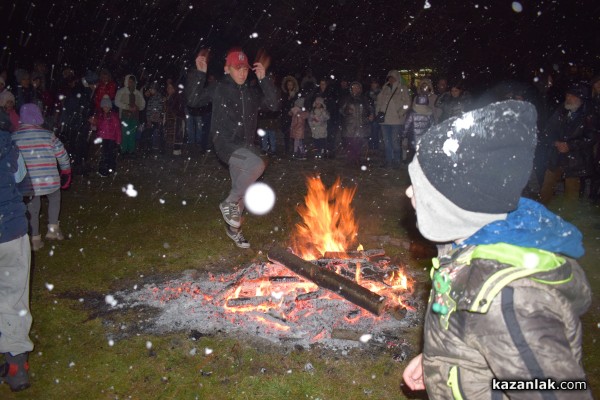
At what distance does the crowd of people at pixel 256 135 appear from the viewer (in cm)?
207

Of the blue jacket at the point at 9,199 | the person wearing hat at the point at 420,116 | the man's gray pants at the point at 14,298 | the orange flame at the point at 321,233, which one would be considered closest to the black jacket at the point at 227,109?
the orange flame at the point at 321,233

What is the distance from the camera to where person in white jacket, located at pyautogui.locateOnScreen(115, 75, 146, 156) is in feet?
45.3

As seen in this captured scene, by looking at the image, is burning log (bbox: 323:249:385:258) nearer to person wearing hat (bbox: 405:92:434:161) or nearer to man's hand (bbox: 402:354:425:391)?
man's hand (bbox: 402:354:425:391)

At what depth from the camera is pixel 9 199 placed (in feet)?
12.9

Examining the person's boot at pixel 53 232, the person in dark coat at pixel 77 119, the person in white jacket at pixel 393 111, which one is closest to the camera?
the person's boot at pixel 53 232

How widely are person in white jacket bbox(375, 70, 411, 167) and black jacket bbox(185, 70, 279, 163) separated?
7.21m

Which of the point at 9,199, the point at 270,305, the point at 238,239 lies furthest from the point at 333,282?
the point at 9,199

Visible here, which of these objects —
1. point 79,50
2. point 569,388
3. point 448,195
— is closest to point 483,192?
point 448,195

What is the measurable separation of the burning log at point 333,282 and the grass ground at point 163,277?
49cm

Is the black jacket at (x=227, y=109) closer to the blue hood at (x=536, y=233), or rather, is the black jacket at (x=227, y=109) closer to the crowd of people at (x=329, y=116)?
the crowd of people at (x=329, y=116)

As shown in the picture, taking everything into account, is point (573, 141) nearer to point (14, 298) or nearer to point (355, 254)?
point (355, 254)

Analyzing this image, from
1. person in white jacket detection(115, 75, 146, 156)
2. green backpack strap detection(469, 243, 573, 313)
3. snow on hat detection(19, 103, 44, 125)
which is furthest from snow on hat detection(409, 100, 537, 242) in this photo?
person in white jacket detection(115, 75, 146, 156)

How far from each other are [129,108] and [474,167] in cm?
1383

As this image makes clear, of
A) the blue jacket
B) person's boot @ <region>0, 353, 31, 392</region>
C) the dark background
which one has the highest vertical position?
the dark background
